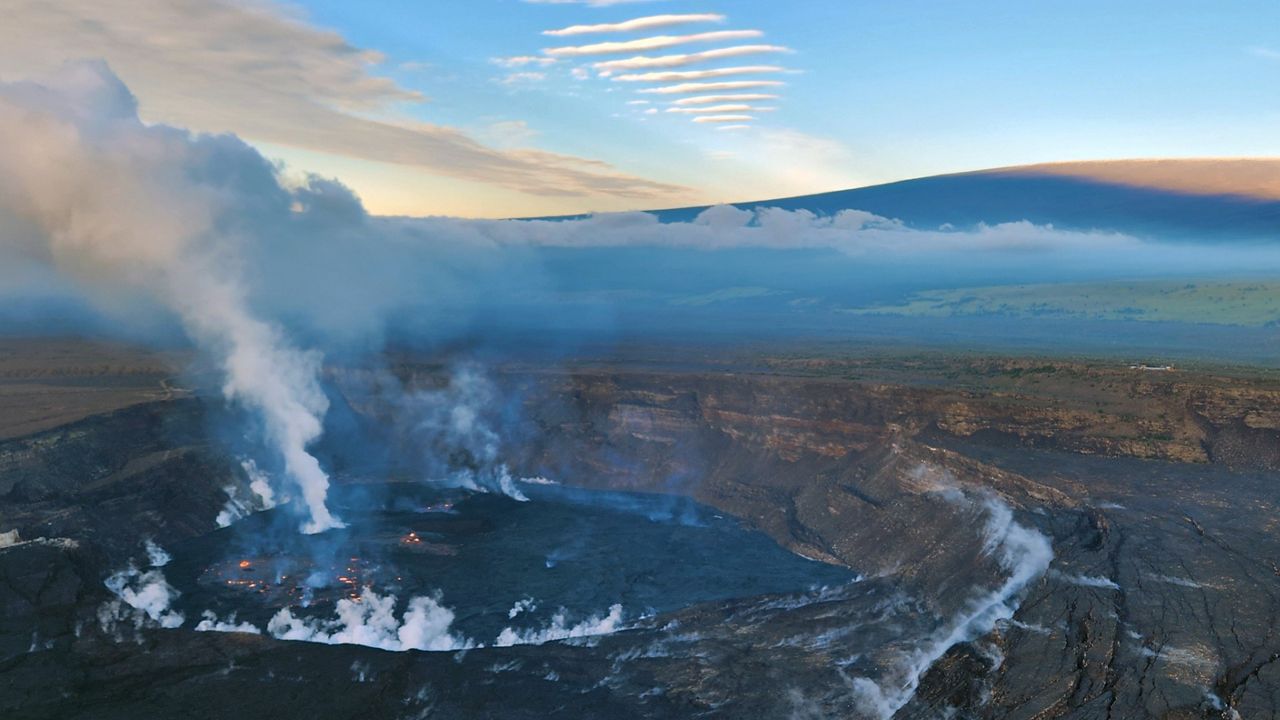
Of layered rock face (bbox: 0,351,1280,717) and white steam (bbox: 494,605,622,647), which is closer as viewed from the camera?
layered rock face (bbox: 0,351,1280,717)

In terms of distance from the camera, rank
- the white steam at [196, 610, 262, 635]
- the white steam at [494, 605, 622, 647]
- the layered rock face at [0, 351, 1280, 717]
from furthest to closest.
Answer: the white steam at [494, 605, 622, 647], the white steam at [196, 610, 262, 635], the layered rock face at [0, 351, 1280, 717]

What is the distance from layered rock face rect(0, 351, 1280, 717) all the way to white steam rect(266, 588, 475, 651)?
164 inches

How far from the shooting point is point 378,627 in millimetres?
60188

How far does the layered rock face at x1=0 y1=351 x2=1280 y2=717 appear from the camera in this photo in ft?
149

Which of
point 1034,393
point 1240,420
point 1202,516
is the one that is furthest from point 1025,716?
point 1034,393

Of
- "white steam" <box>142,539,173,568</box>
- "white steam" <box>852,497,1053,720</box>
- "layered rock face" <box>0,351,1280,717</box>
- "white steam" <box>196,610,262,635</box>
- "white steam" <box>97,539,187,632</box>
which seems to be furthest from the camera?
"white steam" <box>142,539,173,568</box>

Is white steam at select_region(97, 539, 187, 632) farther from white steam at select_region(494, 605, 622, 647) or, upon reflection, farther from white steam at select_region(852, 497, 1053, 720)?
white steam at select_region(852, 497, 1053, 720)

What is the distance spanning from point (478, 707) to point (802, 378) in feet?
267

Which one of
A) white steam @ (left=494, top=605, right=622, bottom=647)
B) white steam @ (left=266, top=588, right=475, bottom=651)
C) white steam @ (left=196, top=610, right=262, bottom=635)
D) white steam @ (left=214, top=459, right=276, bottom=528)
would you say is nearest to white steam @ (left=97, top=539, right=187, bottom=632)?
white steam @ (left=196, top=610, right=262, bottom=635)

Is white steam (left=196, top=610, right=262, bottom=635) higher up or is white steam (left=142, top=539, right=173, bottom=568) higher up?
white steam (left=196, top=610, right=262, bottom=635)

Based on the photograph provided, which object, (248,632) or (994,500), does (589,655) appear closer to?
(248,632)

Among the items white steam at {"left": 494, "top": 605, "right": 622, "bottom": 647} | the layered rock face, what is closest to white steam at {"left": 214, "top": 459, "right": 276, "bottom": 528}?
the layered rock face

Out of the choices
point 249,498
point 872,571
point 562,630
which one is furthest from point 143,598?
point 872,571

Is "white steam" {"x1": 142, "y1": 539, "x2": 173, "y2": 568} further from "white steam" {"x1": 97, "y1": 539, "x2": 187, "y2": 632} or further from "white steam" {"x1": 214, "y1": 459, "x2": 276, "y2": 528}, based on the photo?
"white steam" {"x1": 214, "y1": 459, "x2": 276, "y2": 528}
